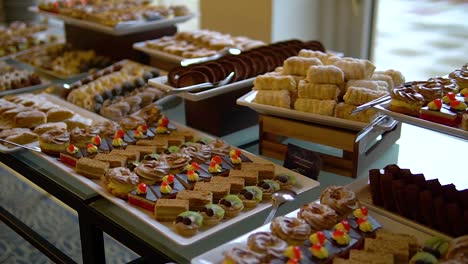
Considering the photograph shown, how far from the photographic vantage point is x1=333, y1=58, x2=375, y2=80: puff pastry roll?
1761mm

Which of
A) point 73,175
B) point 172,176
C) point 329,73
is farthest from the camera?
point 329,73

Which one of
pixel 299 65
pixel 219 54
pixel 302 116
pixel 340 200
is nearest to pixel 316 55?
pixel 299 65

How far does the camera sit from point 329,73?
1727mm

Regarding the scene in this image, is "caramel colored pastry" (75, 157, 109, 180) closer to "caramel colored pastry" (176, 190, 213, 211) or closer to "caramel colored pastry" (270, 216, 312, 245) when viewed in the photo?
"caramel colored pastry" (176, 190, 213, 211)

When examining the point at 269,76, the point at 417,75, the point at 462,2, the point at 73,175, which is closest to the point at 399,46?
the point at 417,75

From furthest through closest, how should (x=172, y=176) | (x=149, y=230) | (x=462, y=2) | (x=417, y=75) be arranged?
(x=417, y=75)
(x=462, y=2)
(x=172, y=176)
(x=149, y=230)

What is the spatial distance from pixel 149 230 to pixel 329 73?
71 cm

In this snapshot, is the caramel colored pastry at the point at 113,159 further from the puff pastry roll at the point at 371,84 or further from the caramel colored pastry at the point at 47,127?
the puff pastry roll at the point at 371,84

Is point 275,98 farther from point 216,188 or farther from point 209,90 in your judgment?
point 216,188

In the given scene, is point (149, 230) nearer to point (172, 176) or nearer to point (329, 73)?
point (172, 176)

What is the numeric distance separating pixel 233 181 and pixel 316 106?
35 centimetres

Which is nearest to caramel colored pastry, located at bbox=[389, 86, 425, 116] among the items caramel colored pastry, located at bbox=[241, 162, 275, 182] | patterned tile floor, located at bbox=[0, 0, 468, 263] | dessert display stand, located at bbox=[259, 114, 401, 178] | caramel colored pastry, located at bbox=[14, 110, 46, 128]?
dessert display stand, located at bbox=[259, 114, 401, 178]

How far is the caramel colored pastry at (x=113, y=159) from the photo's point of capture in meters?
1.63

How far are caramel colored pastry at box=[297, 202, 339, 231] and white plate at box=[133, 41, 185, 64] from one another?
50.1 inches
